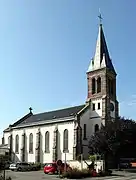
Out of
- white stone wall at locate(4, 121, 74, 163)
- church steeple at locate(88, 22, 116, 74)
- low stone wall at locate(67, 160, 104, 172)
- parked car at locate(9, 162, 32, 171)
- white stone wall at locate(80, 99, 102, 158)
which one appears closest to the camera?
low stone wall at locate(67, 160, 104, 172)

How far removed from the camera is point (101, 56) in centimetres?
6238

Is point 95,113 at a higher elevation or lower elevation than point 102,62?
lower

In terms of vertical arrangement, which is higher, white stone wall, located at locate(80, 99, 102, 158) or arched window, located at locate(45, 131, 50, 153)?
white stone wall, located at locate(80, 99, 102, 158)

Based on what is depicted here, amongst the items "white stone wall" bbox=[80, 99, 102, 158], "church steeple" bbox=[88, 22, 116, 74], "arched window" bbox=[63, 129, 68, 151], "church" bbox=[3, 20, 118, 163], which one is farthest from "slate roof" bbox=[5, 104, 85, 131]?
"church steeple" bbox=[88, 22, 116, 74]

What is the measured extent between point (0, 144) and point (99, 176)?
49.5 meters

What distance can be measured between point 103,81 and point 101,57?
19.4ft

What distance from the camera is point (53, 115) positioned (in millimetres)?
66688

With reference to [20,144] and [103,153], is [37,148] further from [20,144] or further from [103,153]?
[103,153]

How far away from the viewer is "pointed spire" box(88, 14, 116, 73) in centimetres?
6134

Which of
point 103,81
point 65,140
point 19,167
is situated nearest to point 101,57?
point 103,81

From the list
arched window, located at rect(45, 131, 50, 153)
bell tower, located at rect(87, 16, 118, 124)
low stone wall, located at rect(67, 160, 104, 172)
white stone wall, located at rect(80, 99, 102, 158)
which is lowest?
low stone wall, located at rect(67, 160, 104, 172)

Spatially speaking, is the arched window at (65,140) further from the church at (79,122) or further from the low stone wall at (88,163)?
the low stone wall at (88,163)

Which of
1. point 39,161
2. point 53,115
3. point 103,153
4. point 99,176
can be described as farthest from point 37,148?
point 99,176

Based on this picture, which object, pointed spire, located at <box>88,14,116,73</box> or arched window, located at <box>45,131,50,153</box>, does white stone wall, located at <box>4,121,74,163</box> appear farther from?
pointed spire, located at <box>88,14,116,73</box>
